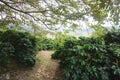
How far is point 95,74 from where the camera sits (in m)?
6.01

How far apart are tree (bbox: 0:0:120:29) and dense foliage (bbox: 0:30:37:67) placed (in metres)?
0.71

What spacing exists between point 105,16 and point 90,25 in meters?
0.85

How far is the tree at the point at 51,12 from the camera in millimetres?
6457

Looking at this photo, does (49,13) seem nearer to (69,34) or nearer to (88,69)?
(69,34)

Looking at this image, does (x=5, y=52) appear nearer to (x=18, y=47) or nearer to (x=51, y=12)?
(x=18, y=47)

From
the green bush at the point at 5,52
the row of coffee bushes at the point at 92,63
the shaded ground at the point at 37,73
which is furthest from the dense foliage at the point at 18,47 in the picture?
the row of coffee bushes at the point at 92,63

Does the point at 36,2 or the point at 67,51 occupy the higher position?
the point at 36,2

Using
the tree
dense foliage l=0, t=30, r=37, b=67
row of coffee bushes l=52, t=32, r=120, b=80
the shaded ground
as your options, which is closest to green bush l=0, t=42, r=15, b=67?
dense foliage l=0, t=30, r=37, b=67

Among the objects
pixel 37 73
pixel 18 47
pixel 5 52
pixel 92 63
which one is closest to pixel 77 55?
pixel 92 63

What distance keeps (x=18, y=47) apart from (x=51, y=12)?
180 centimetres

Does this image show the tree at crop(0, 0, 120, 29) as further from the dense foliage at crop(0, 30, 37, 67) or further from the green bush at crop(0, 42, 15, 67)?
the green bush at crop(0, 42, 15, 67)

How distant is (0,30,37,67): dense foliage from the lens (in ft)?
22.7

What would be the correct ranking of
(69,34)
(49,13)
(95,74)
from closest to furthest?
1. (95,74)
2. (49,13)
3. (69,34)

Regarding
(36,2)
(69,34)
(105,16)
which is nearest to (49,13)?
(36,2)
